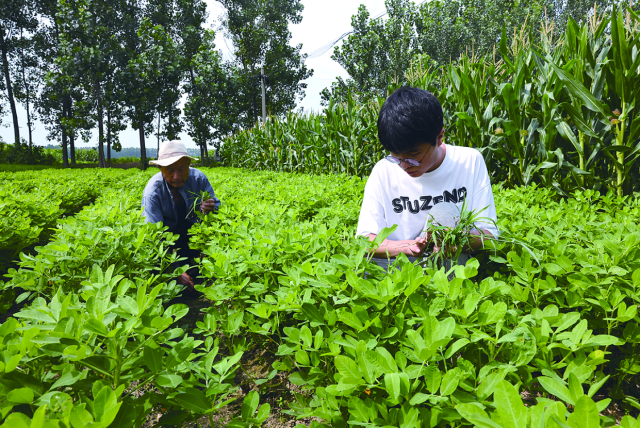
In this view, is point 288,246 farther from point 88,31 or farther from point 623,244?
point 88,31

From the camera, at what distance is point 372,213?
2.17m

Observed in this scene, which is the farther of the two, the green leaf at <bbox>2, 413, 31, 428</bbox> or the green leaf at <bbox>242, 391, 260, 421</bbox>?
the green leaf at <bbox>242, 391, 260, 421</bbox>

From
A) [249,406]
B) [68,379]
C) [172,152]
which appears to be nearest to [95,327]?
[68,379]

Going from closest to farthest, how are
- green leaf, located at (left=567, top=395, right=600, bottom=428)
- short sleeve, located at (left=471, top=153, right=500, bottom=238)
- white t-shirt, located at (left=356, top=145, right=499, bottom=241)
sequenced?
green leaf, located at (left=567, top=395, right=600, bottom=428), short sleeve, located at (left=471, top=153, right=500, bottom=238), white t-shirt, located at (left=356, top=145, right=499, bottom=241)

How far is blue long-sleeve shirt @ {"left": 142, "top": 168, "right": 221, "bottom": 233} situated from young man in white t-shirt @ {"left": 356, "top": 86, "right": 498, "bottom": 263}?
7.36 feet

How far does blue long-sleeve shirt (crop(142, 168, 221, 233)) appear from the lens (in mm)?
3871

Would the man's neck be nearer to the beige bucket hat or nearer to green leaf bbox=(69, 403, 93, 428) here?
green leaf bbox=(69, 403, 93, 428)

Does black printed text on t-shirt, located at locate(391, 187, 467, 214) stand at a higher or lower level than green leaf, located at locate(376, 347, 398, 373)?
higher

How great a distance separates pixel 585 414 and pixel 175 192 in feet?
14.7

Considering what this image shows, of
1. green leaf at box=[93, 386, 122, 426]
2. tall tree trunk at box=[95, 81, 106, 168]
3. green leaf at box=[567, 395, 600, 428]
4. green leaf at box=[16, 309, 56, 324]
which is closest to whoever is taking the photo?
green leaf at box=[567, 395, 600, 428]

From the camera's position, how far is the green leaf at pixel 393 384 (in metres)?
0.82

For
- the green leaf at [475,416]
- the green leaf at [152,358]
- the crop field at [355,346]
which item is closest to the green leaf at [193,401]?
the crop field at [355,346]

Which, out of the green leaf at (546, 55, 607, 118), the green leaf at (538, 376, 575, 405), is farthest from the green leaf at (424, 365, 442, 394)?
the green leaf at (546, 55, 607, 118)

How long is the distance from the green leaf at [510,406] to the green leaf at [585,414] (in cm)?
9
